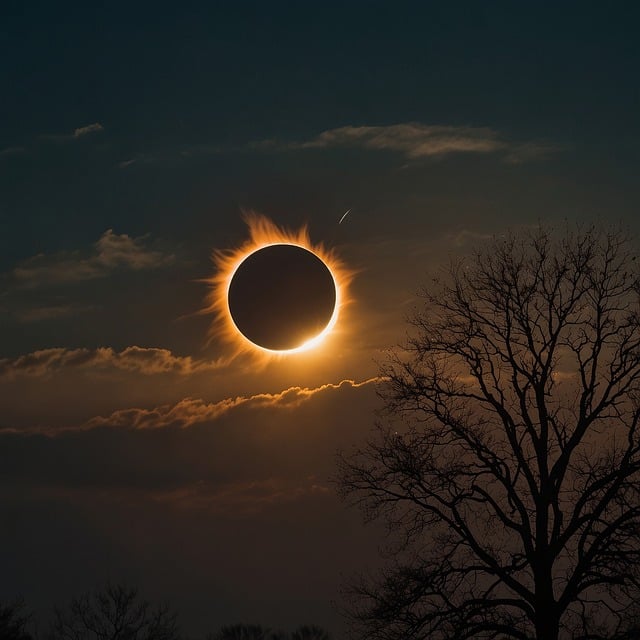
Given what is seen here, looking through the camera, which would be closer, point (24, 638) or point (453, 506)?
point (453, 506)

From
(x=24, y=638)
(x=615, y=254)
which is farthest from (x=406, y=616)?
(x=24, y=638)

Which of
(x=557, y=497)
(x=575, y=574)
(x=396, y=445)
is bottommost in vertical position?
(x=575, y=574)

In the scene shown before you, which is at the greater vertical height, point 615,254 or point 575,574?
point 615,254

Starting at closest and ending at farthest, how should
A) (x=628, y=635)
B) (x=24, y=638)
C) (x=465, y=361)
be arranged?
(x=628, y=635)
(x=465, y=361)
(x=24, y=638)

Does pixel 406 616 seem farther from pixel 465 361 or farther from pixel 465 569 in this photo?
pixel 465 361

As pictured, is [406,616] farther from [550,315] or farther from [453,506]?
[550,315]

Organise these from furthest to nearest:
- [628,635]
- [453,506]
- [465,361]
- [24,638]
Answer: [24,638] → [465,361] → [453,506] → [628,635]

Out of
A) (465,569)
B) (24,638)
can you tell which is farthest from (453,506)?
(24,638)

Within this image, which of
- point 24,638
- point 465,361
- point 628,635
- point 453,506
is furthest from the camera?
point 24,638

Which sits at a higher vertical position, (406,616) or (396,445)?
(396,445)
